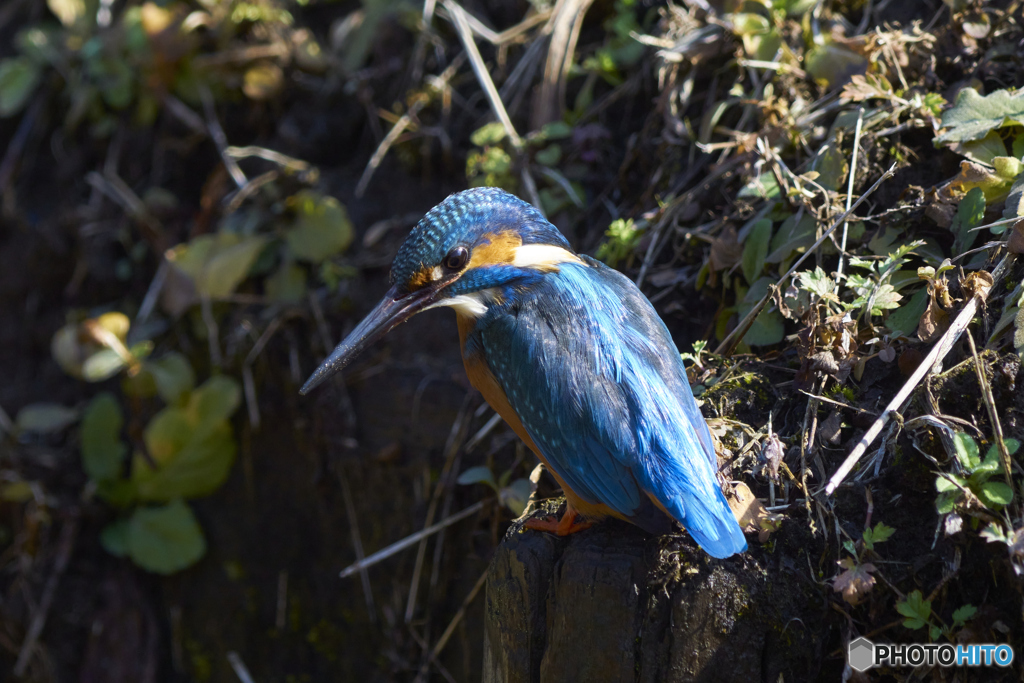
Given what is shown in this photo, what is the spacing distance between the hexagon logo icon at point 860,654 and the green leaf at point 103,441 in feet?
9.87

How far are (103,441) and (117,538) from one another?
0.42 meters

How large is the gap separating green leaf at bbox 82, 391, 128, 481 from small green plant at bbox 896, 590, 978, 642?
309cm

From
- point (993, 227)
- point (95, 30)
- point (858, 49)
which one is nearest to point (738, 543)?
point (993, 227)

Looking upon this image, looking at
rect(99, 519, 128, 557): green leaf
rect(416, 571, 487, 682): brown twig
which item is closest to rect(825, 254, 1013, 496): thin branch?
rect(416, 571, 487, 682): brown twig

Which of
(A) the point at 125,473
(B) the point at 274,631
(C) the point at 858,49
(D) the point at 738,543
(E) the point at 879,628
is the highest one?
(C) the point at 858,49

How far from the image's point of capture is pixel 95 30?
13.0 feet

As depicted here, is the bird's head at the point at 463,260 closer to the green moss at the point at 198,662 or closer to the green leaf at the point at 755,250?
the green leaf at the point at 755,250

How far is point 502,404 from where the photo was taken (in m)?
1.85

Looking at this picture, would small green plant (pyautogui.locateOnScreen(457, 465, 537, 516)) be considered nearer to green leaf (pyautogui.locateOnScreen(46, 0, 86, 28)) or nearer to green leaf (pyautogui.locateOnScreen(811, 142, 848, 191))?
green leaf (pyautogui.locateOnScreen(811, 142, 848, 191))

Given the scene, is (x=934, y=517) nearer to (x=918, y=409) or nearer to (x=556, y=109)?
(x=918, y=409)

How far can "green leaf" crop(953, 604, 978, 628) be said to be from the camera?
142 cm

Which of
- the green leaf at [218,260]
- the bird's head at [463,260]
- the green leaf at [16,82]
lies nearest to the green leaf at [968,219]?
the bird's head at [463,260]

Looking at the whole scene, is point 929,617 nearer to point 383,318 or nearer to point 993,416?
→ point 993,416

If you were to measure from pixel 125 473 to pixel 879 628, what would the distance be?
3.08 m
